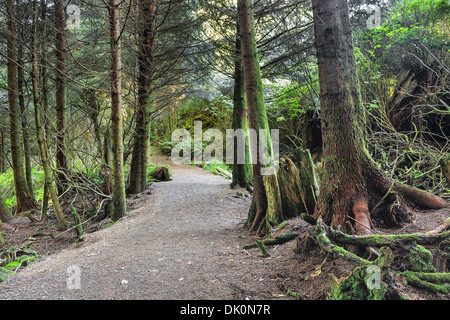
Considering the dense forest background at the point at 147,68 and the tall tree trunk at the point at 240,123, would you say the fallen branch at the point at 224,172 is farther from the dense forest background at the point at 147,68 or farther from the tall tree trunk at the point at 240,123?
the dense forest background at the point at 147,68

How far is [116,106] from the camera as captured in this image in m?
6.51

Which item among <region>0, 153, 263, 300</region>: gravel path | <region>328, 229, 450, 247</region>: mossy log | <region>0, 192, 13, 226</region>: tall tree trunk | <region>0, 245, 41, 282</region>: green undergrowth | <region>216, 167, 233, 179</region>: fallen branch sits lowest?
<region>0, 245, 41, 282</region>: green undergrowth

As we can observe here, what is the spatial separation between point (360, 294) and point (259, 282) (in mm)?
1043

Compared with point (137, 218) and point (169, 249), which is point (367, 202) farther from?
point (137, 218)

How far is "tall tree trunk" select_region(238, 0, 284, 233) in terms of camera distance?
4.96m

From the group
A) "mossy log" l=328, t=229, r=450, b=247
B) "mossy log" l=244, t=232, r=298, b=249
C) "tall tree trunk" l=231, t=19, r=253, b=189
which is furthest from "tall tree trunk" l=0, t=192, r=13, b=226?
"mossy log" l=328, t=229, r=450, b=247

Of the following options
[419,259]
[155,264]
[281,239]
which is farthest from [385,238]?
[155,264]

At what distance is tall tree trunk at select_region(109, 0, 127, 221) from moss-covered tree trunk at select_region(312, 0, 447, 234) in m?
4.80

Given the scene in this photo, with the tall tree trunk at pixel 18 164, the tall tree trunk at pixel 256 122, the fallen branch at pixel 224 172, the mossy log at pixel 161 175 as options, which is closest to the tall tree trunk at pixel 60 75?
the tall tree trunk at pixel 18 164

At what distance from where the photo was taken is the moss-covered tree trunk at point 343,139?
3135 millimetres

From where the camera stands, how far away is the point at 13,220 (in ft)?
26.8

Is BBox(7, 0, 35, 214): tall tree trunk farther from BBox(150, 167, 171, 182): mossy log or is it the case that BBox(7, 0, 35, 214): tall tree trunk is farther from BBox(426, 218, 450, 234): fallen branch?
BBox(426, 218, 450, 234): fallen branch

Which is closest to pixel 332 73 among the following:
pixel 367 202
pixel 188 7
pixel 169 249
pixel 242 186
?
pixel 367 202

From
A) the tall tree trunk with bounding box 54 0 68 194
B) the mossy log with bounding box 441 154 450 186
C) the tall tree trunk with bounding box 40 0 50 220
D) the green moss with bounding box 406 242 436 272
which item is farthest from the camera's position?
the tall tree trunk with bounding box 54 0 68 194
